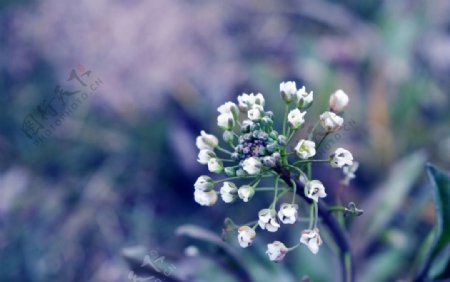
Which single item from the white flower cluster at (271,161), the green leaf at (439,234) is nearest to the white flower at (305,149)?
the white flower cluster at (271,161)

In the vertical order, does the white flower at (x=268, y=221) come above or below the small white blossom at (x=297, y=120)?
below

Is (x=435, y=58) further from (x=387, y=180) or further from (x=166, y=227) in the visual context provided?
(x=166, y=227)

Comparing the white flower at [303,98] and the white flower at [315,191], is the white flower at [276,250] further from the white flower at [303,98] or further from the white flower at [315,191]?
the white flower at [303,98]

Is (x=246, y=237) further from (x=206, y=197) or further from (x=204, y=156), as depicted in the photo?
(x=204, y=156)

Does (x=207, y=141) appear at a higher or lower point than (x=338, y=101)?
lower

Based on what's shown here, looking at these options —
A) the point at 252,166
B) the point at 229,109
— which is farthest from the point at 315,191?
the point at 229,109

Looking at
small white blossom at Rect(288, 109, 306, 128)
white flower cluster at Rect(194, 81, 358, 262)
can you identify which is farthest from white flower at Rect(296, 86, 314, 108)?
small white blossom at Rect(288, 109, 306, 128)

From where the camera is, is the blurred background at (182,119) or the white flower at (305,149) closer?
the white flower at (305,149)
